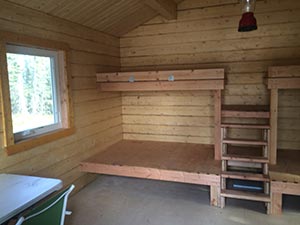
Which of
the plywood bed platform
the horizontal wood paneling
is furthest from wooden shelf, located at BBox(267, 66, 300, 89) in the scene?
the horizontal wood paneling

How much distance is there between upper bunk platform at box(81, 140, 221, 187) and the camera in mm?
3047

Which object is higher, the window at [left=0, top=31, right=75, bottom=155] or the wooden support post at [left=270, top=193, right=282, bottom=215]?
the window at [left=0, top=31, right=75, bottom=155]

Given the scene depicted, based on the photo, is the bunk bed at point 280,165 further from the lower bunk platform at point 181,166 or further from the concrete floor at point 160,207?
the concrete floor at point 160,207

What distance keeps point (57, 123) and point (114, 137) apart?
54.1 inches

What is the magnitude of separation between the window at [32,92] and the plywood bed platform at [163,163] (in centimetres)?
66

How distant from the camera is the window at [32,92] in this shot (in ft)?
7.79

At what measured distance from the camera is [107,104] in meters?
4.15

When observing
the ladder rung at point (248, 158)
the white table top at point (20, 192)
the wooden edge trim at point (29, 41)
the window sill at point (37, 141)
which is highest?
the wooden edge trim at point (29, 41)

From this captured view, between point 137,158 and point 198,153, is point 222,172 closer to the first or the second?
point 198,153

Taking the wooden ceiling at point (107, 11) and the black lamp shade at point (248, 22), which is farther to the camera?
the wooden ceiling at point (107, 11)

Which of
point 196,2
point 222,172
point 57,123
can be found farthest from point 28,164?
point 196,2

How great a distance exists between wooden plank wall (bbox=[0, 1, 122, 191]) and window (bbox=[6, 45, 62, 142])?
7.5 inches

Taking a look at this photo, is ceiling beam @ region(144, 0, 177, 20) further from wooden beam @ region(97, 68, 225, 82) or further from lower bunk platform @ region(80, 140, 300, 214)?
lower bunk platform @ region(80, 140, 300, 214)

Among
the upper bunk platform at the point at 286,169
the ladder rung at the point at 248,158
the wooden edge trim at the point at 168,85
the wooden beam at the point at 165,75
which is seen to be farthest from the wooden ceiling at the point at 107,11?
the upper bunk platform at the point at 286,169
